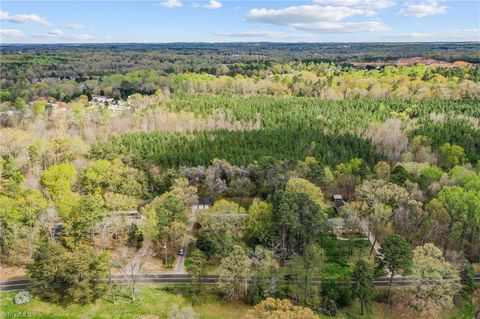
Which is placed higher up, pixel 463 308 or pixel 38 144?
pixel 38 144

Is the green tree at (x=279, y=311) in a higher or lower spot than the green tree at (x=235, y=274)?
higher

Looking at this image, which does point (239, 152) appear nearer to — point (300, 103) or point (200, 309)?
point (200, 309)

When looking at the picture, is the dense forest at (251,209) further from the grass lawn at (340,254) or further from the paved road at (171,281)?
the paved road at (171,281)

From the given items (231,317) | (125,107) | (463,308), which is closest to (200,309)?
(231,317)

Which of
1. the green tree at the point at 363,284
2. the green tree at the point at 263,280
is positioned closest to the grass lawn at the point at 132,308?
the green tree at the point at 263,280

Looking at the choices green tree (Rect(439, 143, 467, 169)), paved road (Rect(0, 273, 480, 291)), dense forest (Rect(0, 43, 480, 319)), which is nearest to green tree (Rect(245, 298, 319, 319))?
dense forest (Rect(0, 43, 480, 319))

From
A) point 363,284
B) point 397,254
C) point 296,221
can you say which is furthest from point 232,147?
point 363,284

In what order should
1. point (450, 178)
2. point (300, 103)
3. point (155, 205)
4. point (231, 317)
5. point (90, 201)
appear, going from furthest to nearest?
point (300, 103), point (450, 178), point (155, 205), point (90, 201), point (231, 317)

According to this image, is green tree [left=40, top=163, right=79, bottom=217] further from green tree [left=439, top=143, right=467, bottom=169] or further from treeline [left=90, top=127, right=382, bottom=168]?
green tree [left=439, top=143, right=467, bottom=169]

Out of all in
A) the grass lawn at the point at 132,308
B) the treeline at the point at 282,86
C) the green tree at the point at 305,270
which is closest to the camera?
the grass lawn at the point at 132,308
